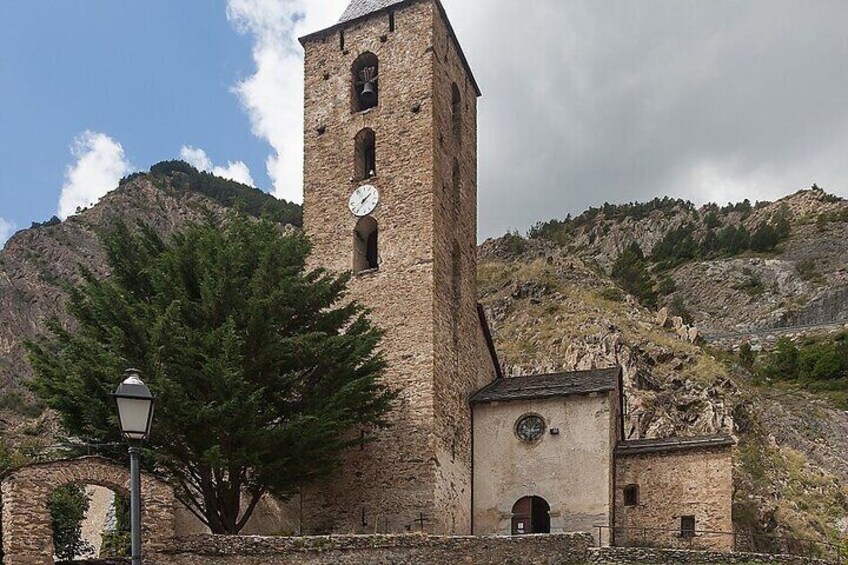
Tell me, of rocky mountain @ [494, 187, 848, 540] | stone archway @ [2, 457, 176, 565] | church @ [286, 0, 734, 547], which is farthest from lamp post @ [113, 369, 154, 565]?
rocky mountain @ [494, 187, 848, 540]

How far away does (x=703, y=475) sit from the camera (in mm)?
23172

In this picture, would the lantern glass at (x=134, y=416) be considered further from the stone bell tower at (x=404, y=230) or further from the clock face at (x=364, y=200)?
the clock face at (x=364, y=200)

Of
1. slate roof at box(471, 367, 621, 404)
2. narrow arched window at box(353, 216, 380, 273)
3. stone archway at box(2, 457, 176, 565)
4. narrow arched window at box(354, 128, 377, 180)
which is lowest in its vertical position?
stone archway at box(2, 457, 176, 565)

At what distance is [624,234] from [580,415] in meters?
93.5

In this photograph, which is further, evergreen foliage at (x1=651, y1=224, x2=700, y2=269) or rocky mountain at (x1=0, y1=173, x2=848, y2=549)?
evergreen foliage at (x1=651, y1=224, x2=700, y2=269)

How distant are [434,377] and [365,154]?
26.3 ft

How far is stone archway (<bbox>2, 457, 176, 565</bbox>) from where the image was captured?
13.6 m

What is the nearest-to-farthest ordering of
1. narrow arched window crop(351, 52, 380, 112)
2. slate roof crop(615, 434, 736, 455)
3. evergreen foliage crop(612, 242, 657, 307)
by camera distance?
slate roof crop(615, 434, 736, 455)
narrow arched window crop(351, 52, 380, 112)
evergreen foliage crop(612, 242, 657, 307)

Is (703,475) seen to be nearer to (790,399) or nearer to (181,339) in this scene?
(181,339)

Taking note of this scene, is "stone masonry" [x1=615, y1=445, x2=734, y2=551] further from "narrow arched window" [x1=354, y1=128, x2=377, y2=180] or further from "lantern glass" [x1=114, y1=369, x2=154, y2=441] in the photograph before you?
"lantern glass" [x1=114, y1=369, x2=154, y2=441]

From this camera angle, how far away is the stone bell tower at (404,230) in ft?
74.4

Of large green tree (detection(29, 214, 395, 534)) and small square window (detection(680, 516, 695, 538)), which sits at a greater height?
large green tree (detection(29, 214, 395, 534))

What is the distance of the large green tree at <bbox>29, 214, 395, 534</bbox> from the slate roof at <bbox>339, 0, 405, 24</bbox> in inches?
385

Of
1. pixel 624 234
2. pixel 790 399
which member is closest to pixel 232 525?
pixel 790 399
